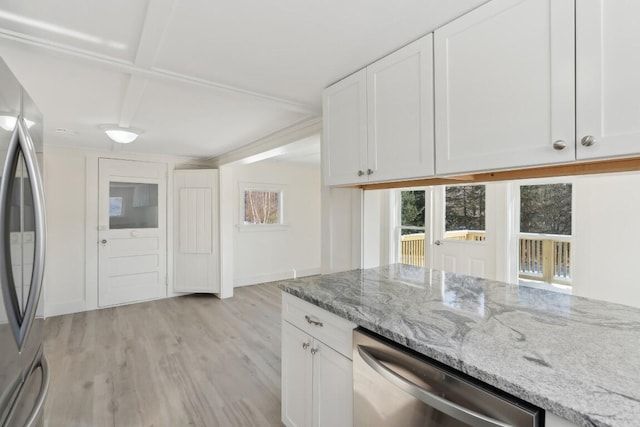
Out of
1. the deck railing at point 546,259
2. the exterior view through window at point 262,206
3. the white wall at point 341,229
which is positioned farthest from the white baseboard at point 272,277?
the deck railing at point 546,259

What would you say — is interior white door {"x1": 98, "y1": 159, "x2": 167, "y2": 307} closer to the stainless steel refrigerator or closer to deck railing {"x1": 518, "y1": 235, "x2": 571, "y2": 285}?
the stainless steel refrigerator

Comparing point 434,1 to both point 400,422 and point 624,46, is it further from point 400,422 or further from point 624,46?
point 400,422

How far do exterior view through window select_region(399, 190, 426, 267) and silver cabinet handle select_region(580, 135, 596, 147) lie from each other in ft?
6.02

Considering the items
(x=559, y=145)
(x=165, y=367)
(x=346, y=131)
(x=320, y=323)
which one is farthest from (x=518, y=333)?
(x=165, y=367)

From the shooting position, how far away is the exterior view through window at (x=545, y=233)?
1716 millimetres

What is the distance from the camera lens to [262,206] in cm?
582

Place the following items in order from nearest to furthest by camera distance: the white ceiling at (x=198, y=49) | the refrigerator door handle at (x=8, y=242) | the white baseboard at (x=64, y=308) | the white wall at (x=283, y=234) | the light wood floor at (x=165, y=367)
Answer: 1. the refrigerator door handle at (x=8, y=242)
2. the white ceiling at (x=198, y=49)
3. the light wood floor at (x=165, y=367)
4. the white baseboard at (x=64, y=308)
5. the white wall at (x=283, y=234)

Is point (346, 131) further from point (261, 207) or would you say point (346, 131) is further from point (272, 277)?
point (272, 277)

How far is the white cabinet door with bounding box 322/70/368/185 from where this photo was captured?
1.81m

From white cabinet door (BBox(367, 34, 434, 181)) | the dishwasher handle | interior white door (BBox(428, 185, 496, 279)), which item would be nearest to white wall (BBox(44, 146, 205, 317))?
white cabinet door (BBox(367, 34, 434, 181))

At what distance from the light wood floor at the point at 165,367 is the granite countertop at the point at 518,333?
1.17 metres

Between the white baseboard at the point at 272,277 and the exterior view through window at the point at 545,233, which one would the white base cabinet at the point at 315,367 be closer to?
the exterior view through window at the point at 545,233

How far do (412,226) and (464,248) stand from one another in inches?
30.0

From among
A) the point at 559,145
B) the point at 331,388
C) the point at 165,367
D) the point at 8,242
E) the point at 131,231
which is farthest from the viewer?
the point at 131,231
